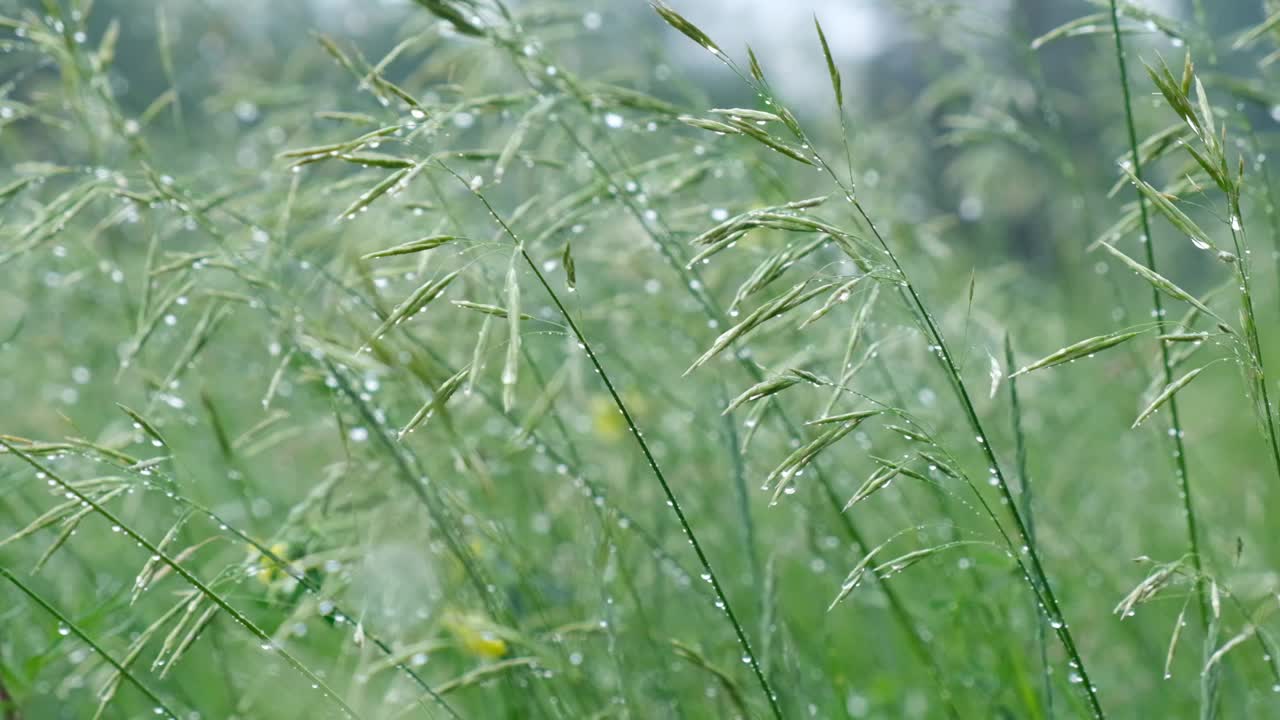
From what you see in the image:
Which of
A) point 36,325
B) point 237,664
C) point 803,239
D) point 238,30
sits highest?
point 238,30

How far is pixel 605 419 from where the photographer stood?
2.68 meters

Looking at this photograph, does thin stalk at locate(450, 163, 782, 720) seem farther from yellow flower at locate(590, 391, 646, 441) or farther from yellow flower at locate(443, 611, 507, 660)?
yellow flower at locate(590, 391, 646, 441)

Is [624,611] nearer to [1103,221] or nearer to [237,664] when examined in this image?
[237,664]

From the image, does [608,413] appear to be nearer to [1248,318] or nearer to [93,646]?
[93,646]

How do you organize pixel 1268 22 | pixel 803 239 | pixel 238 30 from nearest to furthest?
pixel 803 239, pixel 1268 22, pixel 238 30

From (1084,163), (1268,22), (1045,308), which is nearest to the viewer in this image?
(1268,22)

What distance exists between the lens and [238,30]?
13.9ft

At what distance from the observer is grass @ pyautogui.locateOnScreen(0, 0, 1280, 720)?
1193 millimetres

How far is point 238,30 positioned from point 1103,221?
4.09 meters

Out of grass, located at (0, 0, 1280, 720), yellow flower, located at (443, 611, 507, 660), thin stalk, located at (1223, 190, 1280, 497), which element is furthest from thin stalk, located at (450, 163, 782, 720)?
thin stalk, located at (1223, 190, 1280, 497)

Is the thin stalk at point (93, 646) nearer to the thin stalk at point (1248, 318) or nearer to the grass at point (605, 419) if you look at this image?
the grass at point (605, 419)

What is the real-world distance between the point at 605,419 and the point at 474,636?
43.2 inches

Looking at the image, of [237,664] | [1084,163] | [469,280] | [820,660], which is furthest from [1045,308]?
[237,664]

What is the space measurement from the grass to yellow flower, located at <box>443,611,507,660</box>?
14mm
